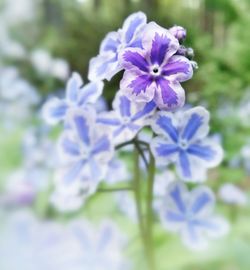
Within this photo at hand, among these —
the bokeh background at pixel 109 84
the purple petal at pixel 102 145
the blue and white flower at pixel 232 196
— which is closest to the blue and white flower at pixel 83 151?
the purple petal at pixel 102 145

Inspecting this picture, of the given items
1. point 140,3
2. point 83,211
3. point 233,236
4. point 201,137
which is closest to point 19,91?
point 140,3

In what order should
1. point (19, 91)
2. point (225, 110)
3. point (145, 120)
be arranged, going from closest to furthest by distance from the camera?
1. point (145, 120)
2. point (225, 110)
3. point (19, 91)

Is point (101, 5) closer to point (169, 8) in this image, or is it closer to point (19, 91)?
point (169, 8)

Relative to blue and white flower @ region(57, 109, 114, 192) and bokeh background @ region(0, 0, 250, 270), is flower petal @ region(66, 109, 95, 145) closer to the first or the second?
blue and white flower @ region(57, 109, 114, 192)

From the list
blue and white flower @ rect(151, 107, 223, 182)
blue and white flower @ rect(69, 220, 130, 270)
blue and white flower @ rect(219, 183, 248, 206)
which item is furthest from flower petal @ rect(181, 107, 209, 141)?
blue and white flower @ rect(219, 183, 248, 206)

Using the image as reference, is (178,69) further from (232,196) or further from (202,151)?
(232,196)

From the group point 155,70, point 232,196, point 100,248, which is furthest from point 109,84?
point 155,70
